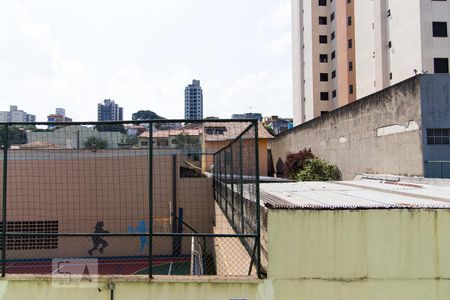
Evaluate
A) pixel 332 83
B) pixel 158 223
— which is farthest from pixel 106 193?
pixel 332 83

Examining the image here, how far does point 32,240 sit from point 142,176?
732 cm

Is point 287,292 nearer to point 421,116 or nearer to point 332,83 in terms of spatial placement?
point 421,116

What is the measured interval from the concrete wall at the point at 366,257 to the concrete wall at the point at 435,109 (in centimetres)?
828

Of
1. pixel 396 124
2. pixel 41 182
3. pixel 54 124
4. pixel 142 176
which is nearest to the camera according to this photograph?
pixel 54 124

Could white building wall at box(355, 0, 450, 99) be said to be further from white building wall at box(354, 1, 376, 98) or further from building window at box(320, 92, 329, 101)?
building window at box(320, 92, 329, 101)

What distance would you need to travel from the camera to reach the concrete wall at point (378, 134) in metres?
12.1

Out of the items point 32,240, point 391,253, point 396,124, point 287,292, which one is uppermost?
point 396,124

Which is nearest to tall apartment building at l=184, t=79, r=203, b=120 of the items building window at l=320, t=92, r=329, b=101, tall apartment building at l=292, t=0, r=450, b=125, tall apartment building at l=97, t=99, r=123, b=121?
tall apartment building at l=97, t=99, r=123, b=121

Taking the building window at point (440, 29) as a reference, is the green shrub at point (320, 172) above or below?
below

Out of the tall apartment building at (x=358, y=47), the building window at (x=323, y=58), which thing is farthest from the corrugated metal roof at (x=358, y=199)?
the building window at (x=323, y=58)

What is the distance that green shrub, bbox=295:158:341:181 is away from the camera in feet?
63.5

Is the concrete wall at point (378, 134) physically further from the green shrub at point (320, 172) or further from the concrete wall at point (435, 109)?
the green shrub at point (320, 172)

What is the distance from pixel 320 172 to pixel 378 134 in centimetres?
570

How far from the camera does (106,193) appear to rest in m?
17.8
